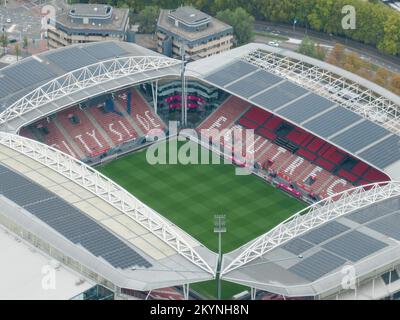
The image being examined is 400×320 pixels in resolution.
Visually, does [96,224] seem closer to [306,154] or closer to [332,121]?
[306,154]

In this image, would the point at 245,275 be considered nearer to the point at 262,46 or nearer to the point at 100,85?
the point at 100,85

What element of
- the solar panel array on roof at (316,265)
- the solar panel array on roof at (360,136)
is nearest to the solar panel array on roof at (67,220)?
the solar panel array on roof at (316,265)

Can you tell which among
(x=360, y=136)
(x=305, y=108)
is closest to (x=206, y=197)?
(x=305, y=108)

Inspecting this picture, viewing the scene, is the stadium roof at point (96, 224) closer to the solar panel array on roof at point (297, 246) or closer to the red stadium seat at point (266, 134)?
the solar panel array on roof at point (297, 246)

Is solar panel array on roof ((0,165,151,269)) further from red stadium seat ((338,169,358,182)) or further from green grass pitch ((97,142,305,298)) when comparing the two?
red stadium seat ((338,169,358,182))

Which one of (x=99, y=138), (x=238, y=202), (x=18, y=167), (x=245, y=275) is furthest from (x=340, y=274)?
(x=99, y=138)

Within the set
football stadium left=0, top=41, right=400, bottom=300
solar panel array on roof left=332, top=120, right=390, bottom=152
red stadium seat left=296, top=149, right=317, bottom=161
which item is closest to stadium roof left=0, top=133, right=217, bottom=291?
football stadium left=0, top=41, right=400, bottom=300

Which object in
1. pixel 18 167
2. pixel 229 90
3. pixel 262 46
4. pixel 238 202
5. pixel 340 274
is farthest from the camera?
pixel 262 46

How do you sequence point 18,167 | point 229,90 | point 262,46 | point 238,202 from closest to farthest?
point 18,167 < point 238,202 < point 229,90 < point 262,46
